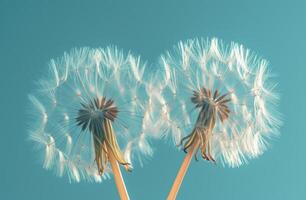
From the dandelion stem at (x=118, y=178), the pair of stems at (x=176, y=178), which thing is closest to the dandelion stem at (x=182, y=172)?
the pair of stems at (x=176, y=178)

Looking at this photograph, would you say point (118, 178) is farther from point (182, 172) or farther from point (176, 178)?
point (182, 172)

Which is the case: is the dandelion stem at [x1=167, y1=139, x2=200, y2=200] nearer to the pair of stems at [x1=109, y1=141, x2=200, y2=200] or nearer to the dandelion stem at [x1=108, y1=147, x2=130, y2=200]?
the pair of stems at [x1=109, y1=141, x2=200, y2=200]

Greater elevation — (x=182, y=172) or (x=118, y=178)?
(x=118, y=178)

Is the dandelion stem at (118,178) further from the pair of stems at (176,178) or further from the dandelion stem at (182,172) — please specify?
the dandelion stem at (182,172)

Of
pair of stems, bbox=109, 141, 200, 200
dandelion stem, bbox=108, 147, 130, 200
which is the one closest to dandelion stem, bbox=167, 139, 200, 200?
pair of stems, bbox=109, 141, 200, 200

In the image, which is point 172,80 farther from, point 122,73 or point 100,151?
point 100,151

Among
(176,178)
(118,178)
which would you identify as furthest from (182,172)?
(118,178)

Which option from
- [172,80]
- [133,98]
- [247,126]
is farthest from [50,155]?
[247,126]
